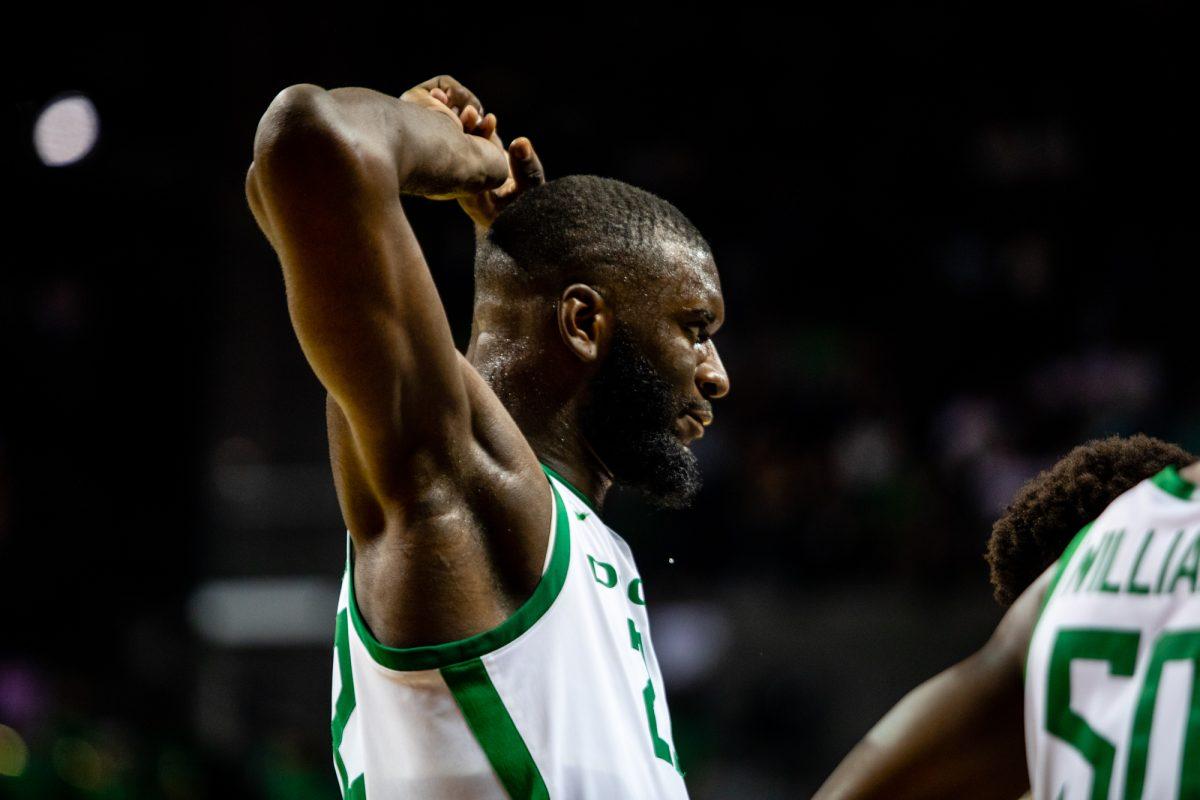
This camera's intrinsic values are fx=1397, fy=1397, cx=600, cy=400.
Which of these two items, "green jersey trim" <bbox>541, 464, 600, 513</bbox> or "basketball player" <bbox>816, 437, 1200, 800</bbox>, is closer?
"basketball player" <bbox>816, 437, 1200, 800</bbox>

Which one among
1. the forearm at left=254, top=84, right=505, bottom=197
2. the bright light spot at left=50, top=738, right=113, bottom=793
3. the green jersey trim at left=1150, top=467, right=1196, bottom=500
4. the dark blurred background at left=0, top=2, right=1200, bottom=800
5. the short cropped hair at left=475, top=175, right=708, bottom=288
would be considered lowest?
the bright light spot at left=50, top=738, right=113, bottom=793

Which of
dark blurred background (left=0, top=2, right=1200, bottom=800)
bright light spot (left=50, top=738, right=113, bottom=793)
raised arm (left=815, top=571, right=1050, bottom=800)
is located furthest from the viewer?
bright light spot (left=50, top=738, right=113, bottom=793)

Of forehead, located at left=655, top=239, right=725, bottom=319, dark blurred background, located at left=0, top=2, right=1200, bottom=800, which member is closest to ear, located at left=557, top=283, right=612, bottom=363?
forehead, located at left=655, top=239, right=725, bottom=319

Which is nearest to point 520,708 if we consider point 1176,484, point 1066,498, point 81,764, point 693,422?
point 693,422

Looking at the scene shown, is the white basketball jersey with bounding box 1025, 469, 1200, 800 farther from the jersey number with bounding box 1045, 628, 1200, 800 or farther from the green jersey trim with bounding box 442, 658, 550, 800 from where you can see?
the green jersey trim with bounding box 442, 658, 550, 800

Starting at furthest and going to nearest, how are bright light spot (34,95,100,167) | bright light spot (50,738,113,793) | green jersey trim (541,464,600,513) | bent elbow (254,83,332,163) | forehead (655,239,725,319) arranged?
bright light spot (34,95,100,167) → bright light spot (50,738,113,793) → forehead (655,239,725,319) → green jersey trim (541,464,600,513) → bent elbow (254,83,332,163)

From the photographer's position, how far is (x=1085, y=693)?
5.22 ft

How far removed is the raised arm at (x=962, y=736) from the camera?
1.75 m

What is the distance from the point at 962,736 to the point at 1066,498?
0.60 meters

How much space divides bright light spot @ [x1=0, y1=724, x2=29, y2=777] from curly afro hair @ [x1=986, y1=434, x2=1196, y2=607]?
21.2 ft

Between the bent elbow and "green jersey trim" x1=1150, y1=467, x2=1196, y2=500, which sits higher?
the bent elbow

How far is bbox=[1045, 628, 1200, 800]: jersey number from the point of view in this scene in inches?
58.5

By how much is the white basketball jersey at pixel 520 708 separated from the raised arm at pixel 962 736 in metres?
0.52

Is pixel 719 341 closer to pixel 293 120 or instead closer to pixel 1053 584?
pixel 293 120
